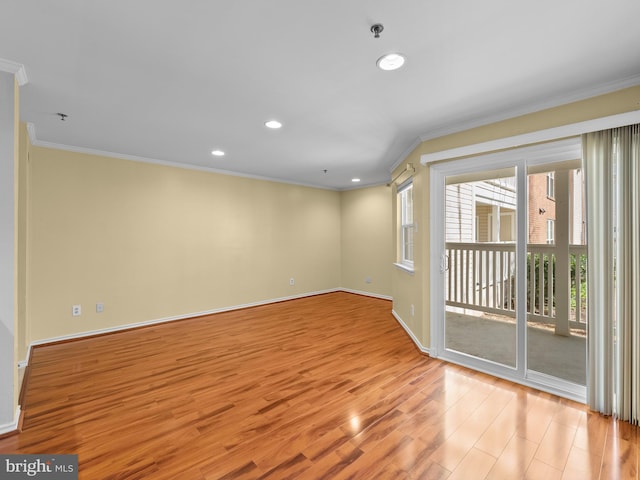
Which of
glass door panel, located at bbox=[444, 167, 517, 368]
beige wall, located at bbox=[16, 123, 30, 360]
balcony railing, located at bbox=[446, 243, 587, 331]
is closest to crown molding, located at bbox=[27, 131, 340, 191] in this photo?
beige wall, located at bbox=[16, 123, 30, 360]

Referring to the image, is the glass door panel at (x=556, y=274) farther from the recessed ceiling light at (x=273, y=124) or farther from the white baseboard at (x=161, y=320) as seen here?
the white baseboard at (x=161, y=320)

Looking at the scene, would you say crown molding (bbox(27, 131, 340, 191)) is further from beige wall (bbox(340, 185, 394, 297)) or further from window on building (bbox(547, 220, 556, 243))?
window on building (bbox(547, 220, 556, 243))

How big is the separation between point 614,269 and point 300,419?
99.0 inches

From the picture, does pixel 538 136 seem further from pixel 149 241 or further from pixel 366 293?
pixel 149 241

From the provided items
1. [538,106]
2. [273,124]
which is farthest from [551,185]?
[273,124]

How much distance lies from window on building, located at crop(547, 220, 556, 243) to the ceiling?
1269 mm

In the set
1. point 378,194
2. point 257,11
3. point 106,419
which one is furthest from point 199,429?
point 378,194

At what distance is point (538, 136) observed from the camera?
246 cm

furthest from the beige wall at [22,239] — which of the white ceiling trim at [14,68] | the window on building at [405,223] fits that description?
the window on building at [405,223]

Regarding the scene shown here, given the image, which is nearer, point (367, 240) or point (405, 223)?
point (405, 223)

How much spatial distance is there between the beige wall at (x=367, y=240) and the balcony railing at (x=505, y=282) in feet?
8.64

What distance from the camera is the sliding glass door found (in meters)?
2.65

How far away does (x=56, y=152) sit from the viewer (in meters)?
3.68

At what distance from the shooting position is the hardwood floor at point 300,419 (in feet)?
5.51
